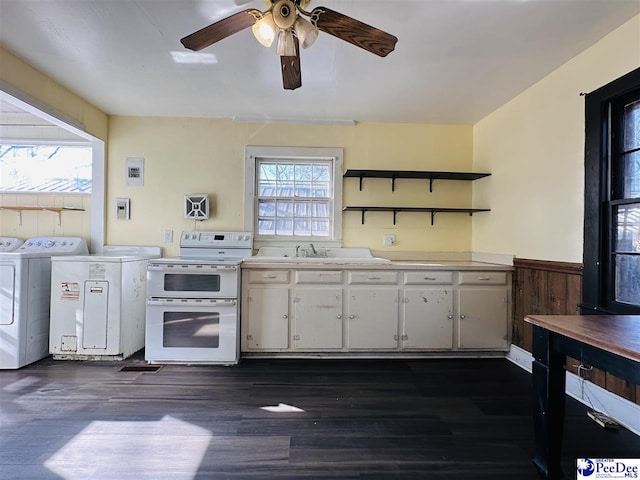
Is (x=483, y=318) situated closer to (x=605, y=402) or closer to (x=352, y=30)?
(x=605, y=402)

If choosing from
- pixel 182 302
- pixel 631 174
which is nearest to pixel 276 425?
pixel 182 302

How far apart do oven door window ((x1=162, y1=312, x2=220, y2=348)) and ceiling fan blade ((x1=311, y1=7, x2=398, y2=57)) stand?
2.21 metres

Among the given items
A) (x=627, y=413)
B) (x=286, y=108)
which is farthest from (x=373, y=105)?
(x=627, y=413)

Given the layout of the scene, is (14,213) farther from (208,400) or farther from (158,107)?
(208,400)

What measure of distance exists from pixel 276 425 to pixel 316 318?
104 centimetres

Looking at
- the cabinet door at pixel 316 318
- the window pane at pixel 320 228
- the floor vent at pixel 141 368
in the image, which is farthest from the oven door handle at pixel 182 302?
the window pane at pixel 320 228

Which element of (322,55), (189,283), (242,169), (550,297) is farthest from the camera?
(242,169)

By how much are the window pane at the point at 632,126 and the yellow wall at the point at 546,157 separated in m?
0.22

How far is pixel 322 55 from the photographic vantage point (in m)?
2.12

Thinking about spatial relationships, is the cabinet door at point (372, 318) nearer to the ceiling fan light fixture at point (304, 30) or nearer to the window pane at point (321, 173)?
the window pane at point (321, 173)

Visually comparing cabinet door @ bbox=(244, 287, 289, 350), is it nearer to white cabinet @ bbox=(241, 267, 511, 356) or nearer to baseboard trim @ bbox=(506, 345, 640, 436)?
white cabinet @ bbox=(241, 267, 511, 356)

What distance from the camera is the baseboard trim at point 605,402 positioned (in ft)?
5.68

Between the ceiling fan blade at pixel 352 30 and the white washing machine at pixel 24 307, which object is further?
the white washing machine at pixel 24 307

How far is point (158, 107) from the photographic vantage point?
3.01m
